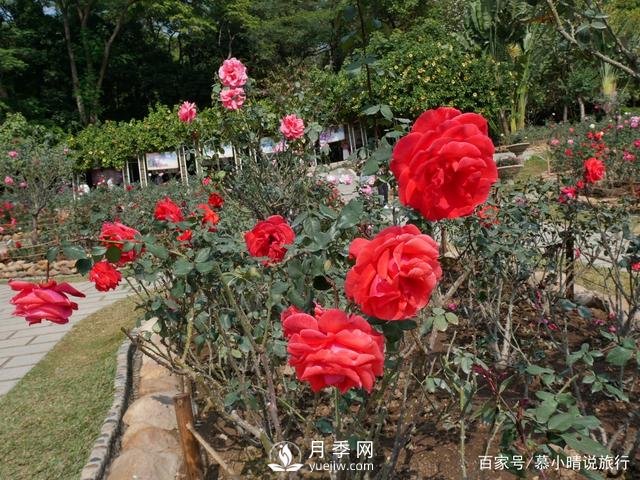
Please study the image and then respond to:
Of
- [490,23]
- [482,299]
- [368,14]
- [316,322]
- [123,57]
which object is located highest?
[123,57]

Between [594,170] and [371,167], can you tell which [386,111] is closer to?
[371,167]

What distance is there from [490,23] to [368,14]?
1968 centimetres

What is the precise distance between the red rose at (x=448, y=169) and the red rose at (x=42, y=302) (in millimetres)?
827

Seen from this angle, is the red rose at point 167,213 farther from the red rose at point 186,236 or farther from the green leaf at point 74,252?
the green leaf at point 74,252

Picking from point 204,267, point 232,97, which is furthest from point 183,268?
point 232,97

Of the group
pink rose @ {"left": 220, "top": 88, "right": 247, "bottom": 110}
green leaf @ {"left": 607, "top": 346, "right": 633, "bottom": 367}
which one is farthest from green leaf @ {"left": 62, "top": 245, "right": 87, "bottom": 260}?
pink rose @ {"left": 220, "top": 88, "right": 247, "bottom": 110}

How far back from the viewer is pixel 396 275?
2.30ft

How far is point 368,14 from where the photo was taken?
1.40 m

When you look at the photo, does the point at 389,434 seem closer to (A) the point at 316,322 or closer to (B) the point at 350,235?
(B) the point at 350,235

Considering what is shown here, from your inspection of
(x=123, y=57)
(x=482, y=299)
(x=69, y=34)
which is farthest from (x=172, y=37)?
(x=482, y=299)

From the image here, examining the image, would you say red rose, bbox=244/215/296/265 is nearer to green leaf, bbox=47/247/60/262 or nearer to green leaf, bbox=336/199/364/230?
green leaf, bbox=336/199/364/230

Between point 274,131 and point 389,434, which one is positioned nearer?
point 389,434

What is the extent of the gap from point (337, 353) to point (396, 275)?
0.47 feet

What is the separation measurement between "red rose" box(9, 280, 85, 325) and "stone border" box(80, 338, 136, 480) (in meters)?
1.27
